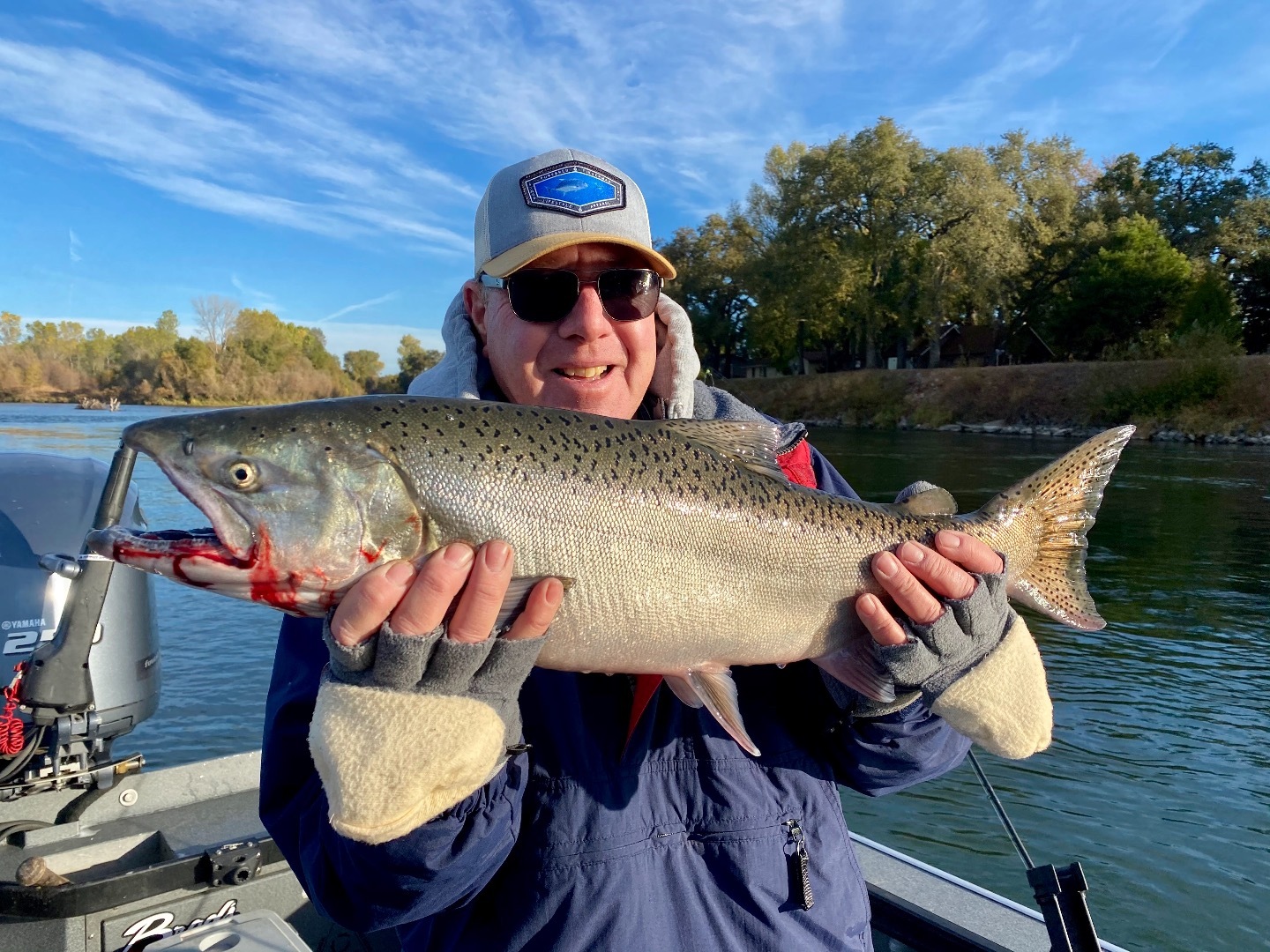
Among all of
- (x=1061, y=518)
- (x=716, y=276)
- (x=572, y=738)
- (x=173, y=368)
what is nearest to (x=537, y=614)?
(x=572, y=738)

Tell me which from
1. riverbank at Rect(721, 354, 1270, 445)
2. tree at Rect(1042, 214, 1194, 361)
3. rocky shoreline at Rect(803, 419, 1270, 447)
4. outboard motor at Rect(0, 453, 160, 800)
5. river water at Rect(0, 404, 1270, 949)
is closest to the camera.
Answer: outboard motor at Rect(0, 453, 160, 800)

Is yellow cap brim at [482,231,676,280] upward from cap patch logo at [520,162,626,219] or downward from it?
downward

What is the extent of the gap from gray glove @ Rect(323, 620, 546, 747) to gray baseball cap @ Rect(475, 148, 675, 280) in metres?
1.18

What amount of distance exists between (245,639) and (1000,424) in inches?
1809

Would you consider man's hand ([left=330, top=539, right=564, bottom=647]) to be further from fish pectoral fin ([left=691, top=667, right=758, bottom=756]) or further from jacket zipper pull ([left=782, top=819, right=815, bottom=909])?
jacket zipper pull ([left=782, top=819, right=815, bottom=909])

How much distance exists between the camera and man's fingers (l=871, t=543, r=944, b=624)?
2342 mm

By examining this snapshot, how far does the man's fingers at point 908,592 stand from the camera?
234 cm

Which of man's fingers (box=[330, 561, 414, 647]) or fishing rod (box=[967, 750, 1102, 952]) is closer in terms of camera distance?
man's fingers (box=[330, 561, 414, 647])

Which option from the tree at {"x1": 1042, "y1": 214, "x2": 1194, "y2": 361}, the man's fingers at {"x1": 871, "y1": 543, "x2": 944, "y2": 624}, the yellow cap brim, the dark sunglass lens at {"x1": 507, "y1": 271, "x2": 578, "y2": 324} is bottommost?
the man's fingers at {"x1": 871, "y1": 543, "x2": 944, "y2": 624}

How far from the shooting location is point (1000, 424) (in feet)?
166

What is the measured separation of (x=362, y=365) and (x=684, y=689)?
368 feet

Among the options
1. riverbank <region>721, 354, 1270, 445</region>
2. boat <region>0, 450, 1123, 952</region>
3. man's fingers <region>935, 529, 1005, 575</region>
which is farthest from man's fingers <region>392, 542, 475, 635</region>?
riverbank <region>721, 354, 1270, 445</region>

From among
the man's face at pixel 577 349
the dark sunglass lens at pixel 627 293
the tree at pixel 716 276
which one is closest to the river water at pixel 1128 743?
the man's face at pixel 577 349

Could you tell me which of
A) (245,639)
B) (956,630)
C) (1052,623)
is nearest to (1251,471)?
(1052,623)
